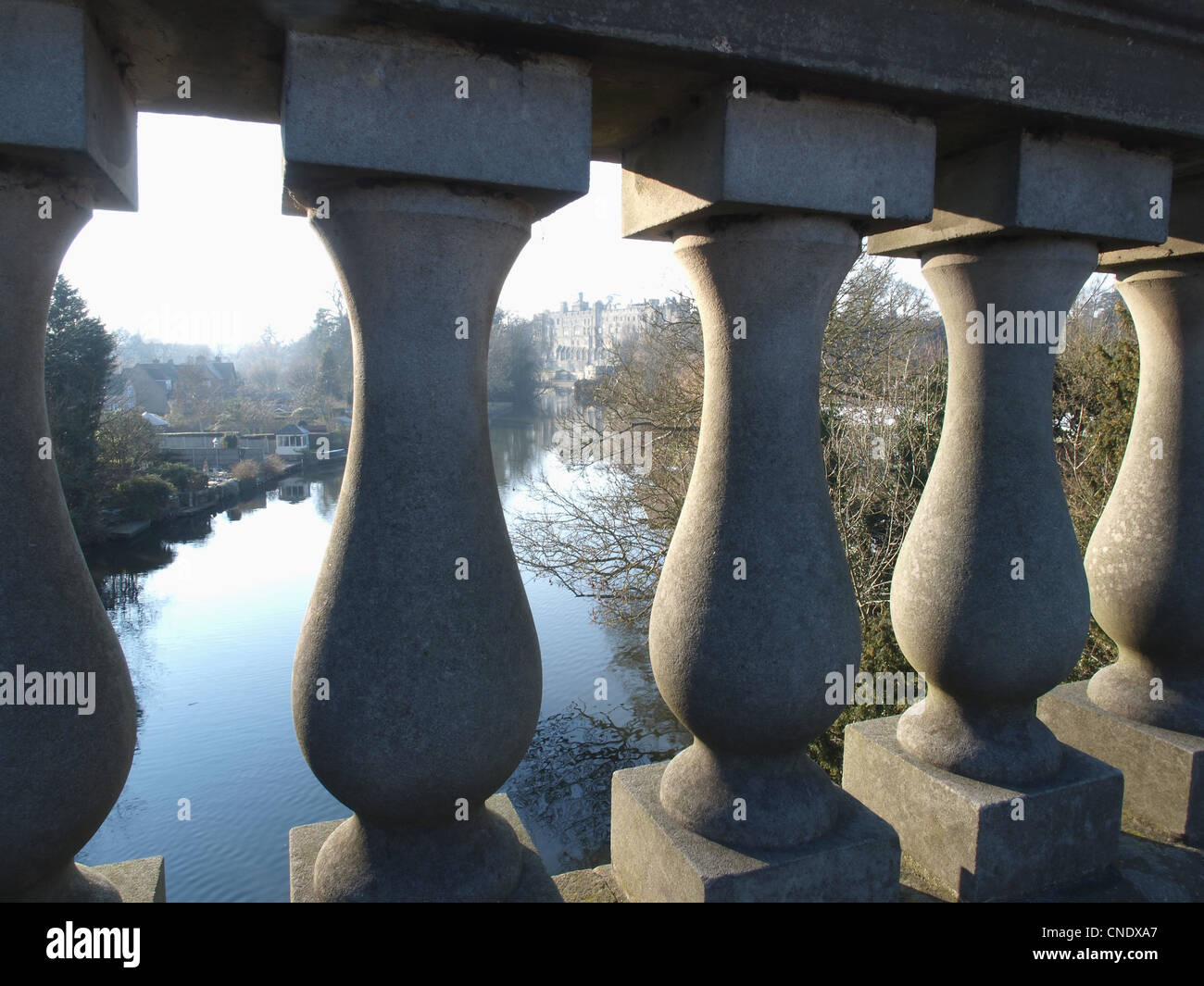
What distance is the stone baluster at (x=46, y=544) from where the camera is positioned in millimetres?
1721

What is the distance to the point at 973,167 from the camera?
9.09ft

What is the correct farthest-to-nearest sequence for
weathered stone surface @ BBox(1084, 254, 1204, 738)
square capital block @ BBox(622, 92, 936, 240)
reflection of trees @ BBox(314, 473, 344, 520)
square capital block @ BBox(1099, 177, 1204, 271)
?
reflection of trees @ BBox(314, 473, 344, 520)
weathered stone surface @ BBox(1084, 254, 1204, 738)
square capital block @ BBox(1099, 177, 1204, 271)
square capital block @ BBox(622, 92, 936, 240)

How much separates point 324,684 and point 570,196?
132cm

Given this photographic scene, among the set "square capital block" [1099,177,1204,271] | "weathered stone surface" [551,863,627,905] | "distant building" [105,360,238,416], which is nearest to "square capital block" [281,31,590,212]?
Result: "weathered stone surface" [551,863,627,905]

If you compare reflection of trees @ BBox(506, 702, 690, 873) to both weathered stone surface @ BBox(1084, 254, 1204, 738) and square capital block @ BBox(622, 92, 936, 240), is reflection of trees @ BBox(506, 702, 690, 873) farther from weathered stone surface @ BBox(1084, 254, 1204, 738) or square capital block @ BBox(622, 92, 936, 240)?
square capital block @ BBox(622, 92, 936, 240)

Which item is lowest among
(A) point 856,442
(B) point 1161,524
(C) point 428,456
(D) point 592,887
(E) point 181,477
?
(E) point 181,477

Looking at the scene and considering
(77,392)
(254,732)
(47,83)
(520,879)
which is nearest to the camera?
(47,83)

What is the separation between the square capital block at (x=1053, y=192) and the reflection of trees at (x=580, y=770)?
1088 cm

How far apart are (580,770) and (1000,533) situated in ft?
40.6

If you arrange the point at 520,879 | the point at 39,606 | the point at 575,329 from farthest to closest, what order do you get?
1. the point at 575,329
2. the point at 520,879
3. the point at 39,606

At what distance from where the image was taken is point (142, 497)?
3181 cm

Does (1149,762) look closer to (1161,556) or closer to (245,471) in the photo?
(1161,556)

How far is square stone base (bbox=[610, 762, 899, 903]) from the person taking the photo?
2.40 metres

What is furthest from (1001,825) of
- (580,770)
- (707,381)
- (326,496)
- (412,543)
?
(326,496)
